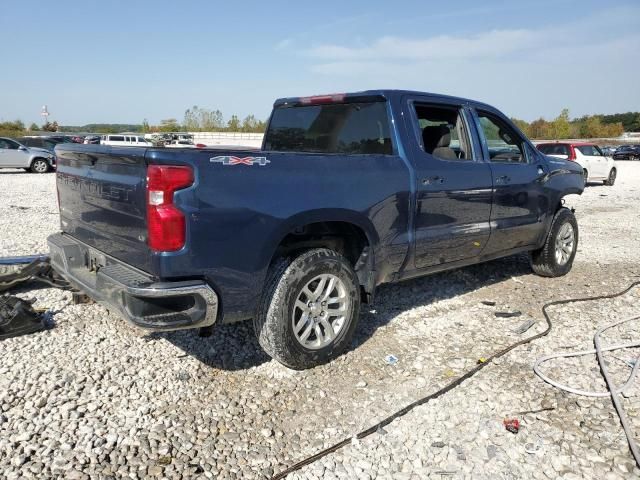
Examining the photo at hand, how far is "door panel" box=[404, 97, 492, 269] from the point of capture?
425cm

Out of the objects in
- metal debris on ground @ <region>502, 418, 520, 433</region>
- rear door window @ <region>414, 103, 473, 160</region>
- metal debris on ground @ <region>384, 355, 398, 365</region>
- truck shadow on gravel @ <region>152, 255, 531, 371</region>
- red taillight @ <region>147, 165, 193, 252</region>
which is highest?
rear door window @ <region>414, 103, 473, 160</region>

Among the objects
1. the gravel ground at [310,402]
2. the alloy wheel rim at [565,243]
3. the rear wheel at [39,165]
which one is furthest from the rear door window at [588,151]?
the rear wheel at [39,165]

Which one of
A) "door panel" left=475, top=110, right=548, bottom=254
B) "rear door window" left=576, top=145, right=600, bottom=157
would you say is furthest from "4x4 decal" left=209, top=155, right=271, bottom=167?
"rear door window" left=576, top=145, right=600, bottom=157

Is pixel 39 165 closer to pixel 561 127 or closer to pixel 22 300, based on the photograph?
pixel 22 300

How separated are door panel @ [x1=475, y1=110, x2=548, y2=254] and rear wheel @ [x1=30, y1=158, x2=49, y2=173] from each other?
21.2 m

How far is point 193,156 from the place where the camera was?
293 cm

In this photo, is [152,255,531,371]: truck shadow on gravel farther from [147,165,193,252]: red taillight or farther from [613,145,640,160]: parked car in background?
[613,145,640,160]: parked car in background

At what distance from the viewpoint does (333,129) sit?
15.2 ft

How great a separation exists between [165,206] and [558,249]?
4.88 m

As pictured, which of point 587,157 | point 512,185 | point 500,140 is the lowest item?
point 587,157

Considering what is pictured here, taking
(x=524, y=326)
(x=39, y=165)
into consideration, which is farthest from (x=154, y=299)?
(x=39, y=165)

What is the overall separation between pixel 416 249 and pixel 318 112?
1546mm

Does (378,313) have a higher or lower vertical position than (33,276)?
lower

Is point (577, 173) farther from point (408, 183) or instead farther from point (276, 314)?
point (276, 314)
